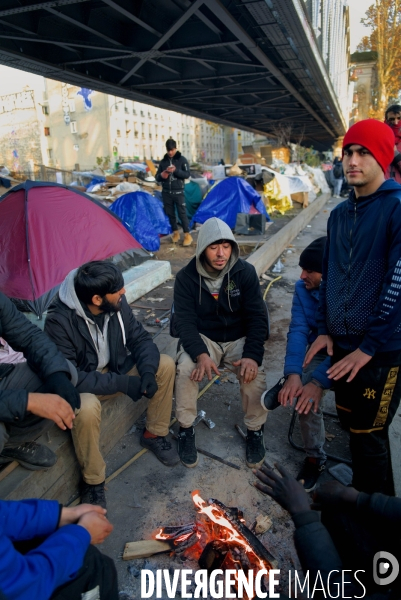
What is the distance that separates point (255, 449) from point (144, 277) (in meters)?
3.49

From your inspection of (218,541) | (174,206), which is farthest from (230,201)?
(218,541)

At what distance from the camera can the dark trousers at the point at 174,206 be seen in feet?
27.5

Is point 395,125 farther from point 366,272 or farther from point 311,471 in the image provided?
point 311,471

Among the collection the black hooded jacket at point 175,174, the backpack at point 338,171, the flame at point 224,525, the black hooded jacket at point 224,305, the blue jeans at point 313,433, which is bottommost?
the flame at point 224,525

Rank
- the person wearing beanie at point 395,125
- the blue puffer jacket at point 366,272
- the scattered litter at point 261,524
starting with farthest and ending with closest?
the person wearing beanie at point 395,125
the scattered litter at point 261,524
the blue puffer jacket at point 366,272

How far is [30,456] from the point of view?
2258 mm

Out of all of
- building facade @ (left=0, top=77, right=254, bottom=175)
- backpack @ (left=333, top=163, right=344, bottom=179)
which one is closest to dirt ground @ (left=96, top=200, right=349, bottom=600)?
backpack @ (left=333, top=163, right=344, bottom=179)

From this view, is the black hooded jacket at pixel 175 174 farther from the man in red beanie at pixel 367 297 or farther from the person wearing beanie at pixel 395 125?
the man in red beanie at pixel 367 297

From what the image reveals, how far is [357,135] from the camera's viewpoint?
2061 millimetres

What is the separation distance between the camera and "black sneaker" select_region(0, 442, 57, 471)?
225 centimetres

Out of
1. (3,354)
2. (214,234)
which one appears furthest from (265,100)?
(3,354)

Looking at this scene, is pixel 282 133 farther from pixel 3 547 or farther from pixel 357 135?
pixel 3 547

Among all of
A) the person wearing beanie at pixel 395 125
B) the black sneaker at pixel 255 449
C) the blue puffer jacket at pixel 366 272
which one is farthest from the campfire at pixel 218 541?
the person wearing beanie at pixel 395 125

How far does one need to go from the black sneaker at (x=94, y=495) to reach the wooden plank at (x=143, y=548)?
0.36 m
